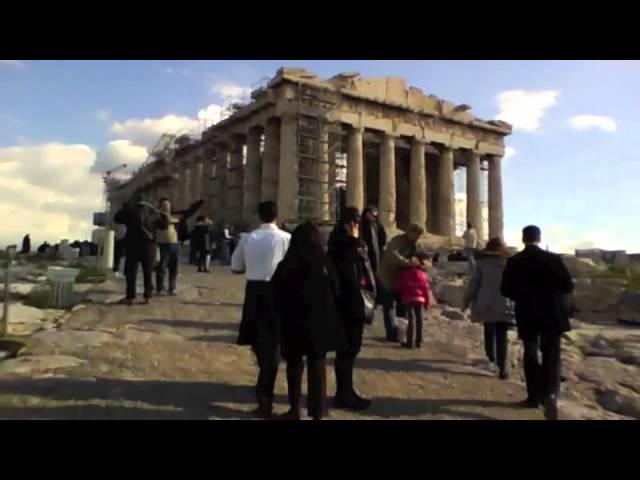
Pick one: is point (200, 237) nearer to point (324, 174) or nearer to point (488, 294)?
point (488, 294)

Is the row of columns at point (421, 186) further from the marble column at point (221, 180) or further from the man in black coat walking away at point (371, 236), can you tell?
the man in black coat walking away at point (371, 236)

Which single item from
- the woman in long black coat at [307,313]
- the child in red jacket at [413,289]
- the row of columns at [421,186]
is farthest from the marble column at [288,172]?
the woman in long black coat at [307,313]

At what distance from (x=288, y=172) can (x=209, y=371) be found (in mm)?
28124

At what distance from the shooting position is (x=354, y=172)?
3828cm

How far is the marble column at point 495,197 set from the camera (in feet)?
149

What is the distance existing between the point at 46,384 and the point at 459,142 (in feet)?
134

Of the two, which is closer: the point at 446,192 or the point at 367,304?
the point at 367,304

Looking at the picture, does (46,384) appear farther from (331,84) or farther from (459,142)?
(459,142)

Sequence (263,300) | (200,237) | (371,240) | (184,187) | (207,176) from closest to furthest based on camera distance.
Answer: (263,300)
(371,240)
(200,237)
(207,176)
(184,187)

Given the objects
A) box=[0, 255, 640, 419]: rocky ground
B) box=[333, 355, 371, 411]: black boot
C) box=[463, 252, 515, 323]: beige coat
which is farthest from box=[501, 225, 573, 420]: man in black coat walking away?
box=[333, 355, 371, 411]: black boot

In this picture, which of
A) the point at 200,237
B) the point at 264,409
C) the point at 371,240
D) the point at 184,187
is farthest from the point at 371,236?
the point at 184,187

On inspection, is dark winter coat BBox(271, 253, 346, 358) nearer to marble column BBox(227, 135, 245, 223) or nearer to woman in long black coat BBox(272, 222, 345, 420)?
woman in long black coat BBox(272, 222, 345, 420)
